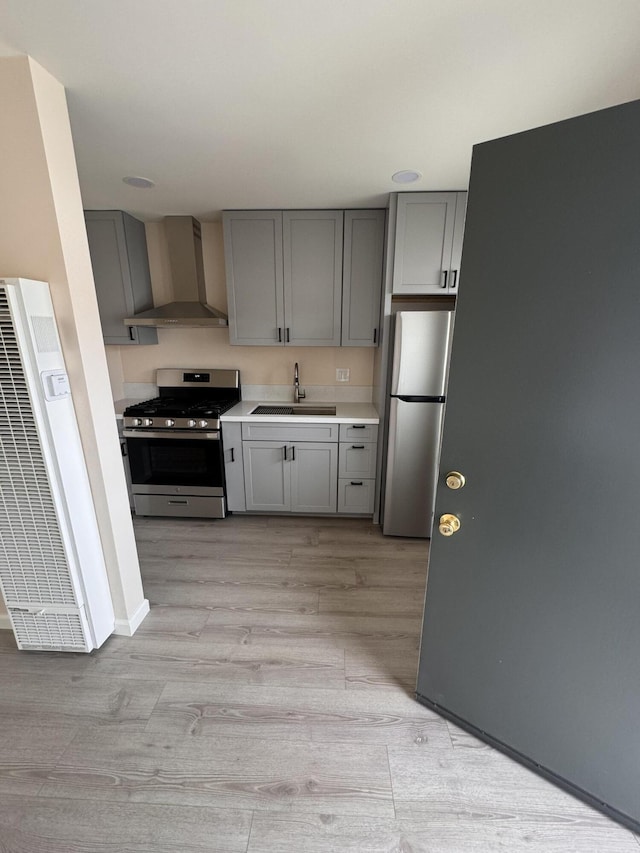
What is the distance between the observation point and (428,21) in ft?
3.36

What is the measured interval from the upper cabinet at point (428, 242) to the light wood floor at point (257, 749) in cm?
209

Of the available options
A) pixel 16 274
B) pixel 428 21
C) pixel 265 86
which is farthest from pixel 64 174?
pixel 428 21

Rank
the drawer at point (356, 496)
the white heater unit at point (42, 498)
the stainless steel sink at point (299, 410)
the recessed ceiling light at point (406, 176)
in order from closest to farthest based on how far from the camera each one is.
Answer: the white heater unit at point (42, 498)
the recessed ceiling light at point (406, 176)
the drawer at point (356, 496)
the stainless steel sink at point (299, 410)

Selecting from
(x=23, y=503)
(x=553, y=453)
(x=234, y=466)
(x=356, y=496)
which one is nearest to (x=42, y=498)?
(x=23, y=503)

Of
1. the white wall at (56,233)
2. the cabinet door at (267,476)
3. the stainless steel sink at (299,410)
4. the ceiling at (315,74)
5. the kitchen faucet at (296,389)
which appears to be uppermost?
the ceiling at (315,74)

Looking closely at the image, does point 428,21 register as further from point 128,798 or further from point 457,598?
point 128,798

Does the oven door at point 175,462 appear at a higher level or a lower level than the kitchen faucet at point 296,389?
lower

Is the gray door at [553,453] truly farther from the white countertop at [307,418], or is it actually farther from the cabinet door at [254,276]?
the cabinet door at [254,276]

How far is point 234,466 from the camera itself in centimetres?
277

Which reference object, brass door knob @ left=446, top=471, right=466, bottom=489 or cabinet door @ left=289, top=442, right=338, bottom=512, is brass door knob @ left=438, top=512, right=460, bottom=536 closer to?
brass door knob @ left=446, top=471, right=466, bottom=489

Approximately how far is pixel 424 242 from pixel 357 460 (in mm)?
1637

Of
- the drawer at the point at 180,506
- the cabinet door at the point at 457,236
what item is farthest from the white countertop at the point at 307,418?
the cabinet door at the point at 457,236

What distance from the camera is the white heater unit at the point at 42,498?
1269 mm

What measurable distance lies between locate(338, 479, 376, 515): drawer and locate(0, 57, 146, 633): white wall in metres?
1.65
